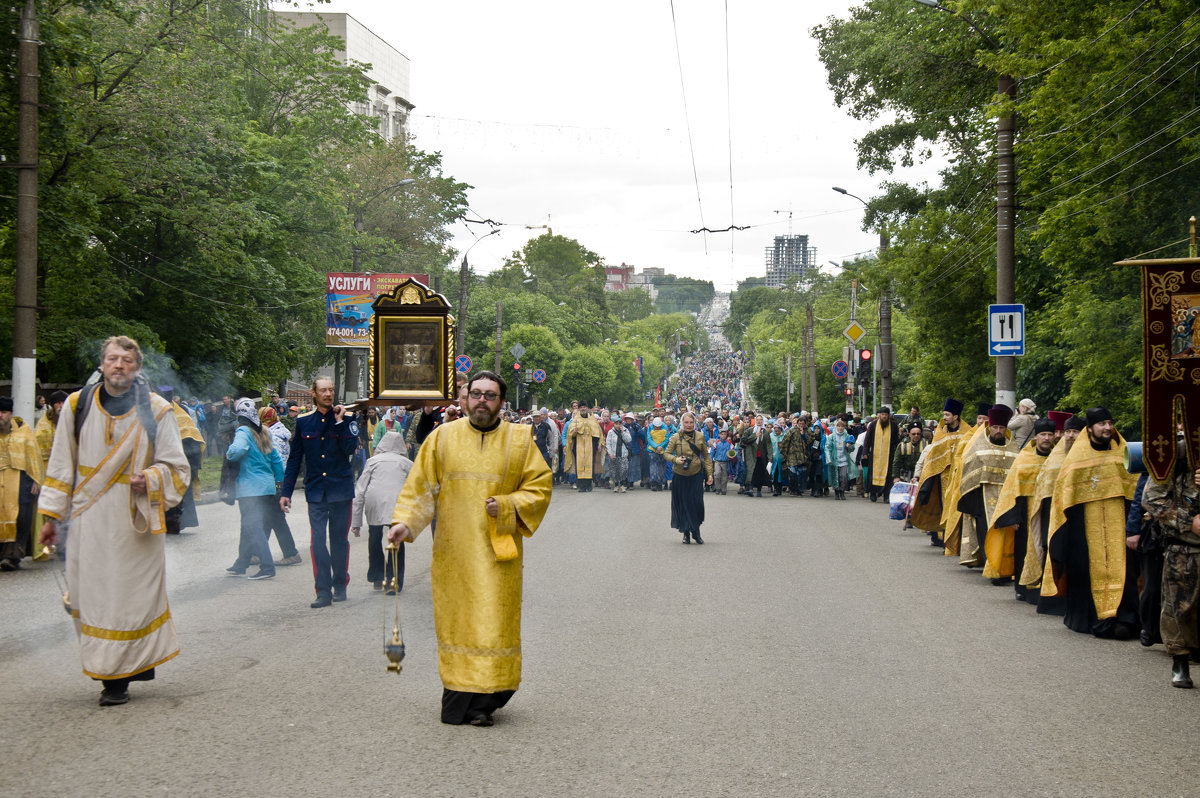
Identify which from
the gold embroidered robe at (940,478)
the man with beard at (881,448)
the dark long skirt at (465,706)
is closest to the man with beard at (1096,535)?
the gold embroidered robe at (940,478)

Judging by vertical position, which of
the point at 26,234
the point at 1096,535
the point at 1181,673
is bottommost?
the point at 1181,673

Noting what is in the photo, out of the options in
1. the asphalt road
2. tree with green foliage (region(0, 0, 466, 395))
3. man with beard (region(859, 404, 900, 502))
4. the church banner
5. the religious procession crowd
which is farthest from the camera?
the church banner

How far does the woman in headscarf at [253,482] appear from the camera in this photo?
1184 centimetres

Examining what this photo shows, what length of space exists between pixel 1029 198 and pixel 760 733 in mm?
18376

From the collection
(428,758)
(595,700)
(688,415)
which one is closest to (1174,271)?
(595,700)

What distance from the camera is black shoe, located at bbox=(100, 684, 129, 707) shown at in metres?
6.52

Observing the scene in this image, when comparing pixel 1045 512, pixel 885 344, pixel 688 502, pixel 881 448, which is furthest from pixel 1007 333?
pixel 885 344

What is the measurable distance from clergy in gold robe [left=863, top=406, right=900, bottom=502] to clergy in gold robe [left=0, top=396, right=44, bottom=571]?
16241 millimetres

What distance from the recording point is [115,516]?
6.77 metres

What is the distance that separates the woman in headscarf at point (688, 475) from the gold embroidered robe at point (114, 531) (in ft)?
31.1

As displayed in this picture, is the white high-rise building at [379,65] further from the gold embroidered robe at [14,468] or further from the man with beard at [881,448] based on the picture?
the gold embroidered robe at [14,468]

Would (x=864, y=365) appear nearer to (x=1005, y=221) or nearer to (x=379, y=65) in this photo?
(x=1005, y=221)

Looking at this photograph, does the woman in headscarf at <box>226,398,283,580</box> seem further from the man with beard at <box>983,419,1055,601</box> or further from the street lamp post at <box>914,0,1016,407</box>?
the street lamp post at <box>914,0,1016,407</box>

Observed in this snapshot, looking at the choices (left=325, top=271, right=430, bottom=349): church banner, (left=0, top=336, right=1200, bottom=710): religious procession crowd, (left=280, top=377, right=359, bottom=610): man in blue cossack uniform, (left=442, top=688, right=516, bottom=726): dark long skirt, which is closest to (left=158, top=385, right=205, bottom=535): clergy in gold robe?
(left=0, top=336, right=1200, bottom=710): religious procession crowd
